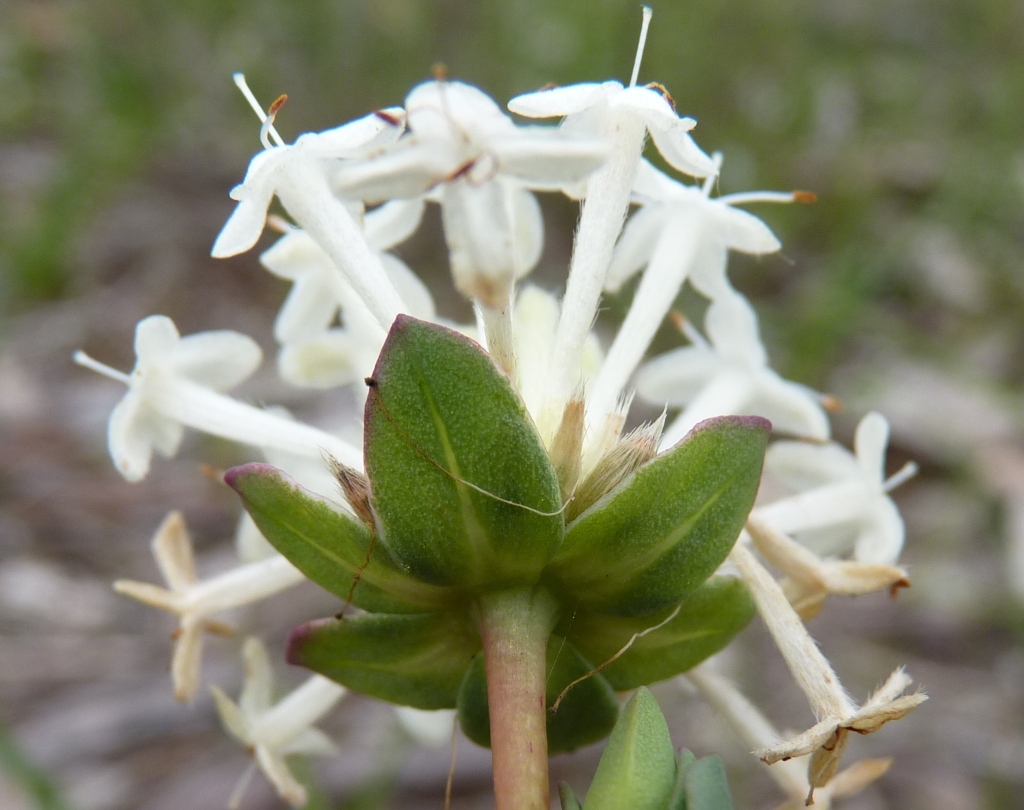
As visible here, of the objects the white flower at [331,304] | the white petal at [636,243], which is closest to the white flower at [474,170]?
the white flower at [331,304]

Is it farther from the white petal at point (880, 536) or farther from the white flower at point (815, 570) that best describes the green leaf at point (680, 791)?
the white petal at point (880, 536)

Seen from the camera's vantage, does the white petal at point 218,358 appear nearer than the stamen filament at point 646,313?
No

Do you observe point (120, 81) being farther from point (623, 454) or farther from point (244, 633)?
point (623, 454)

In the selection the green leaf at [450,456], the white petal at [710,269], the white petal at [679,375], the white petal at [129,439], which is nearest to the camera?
the green leaf at [450,456]

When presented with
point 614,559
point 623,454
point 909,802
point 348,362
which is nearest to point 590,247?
point 623,454

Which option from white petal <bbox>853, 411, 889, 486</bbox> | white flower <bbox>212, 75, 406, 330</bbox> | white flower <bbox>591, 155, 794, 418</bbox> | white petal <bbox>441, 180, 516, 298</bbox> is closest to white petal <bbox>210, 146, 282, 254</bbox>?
white flower <bbox>212, 75, 406, 330</bbox>

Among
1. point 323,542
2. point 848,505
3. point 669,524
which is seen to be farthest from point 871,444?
point 323,542

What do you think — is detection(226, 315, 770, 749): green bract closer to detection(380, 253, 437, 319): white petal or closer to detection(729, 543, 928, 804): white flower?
detection(729, 543, 928, 804): white flower
